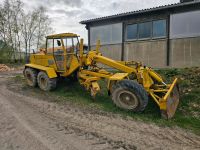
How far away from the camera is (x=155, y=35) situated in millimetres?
15578

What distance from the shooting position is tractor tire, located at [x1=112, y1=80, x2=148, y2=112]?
7988 mm

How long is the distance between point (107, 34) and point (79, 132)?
40.1 ft

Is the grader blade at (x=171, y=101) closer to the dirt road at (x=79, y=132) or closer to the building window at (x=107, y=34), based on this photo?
the dirt road at (x=79, y=132)

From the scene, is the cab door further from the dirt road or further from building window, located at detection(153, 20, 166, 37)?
building window, located at detection(153, 20, 166, 37)

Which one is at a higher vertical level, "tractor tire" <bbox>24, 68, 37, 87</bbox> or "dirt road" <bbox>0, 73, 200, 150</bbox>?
"tractor tire" <bbox>24, 68, 37, 87</bbox>

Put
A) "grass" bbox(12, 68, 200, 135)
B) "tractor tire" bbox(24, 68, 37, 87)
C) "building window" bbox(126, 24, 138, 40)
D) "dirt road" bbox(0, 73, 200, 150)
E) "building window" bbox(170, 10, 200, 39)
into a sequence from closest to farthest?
"dirt road" bbox(0, 73, 200, 150) → "grass" bbox(12, 68, 200, 135) → "tractor tire" bbox(24, 68, 37, 87) → "building window" bbox(170, 10, 200, 39) → "building window" bbox(126, 24, 138, 40)

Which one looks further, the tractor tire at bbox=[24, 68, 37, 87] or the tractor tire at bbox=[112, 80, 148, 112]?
the tractor tire at bbox=[24, 68, 37, 87]

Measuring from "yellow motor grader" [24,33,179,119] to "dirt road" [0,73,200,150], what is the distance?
2.98ft

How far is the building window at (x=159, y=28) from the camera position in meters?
15.2

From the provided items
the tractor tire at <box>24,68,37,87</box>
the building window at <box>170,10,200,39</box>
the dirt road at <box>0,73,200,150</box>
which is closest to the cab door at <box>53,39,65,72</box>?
the tractor tire at <box>24,68,37,87</box>

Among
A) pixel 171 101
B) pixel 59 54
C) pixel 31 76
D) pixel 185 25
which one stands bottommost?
pixel 171 101

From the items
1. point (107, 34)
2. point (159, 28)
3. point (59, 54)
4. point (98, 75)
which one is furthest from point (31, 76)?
point (159, 28)

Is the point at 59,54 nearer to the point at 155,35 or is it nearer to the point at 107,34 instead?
the point at 155,35

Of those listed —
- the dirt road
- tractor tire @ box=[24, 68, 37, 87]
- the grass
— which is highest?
tractor tire @ box=[24, 68, 37, 87]
